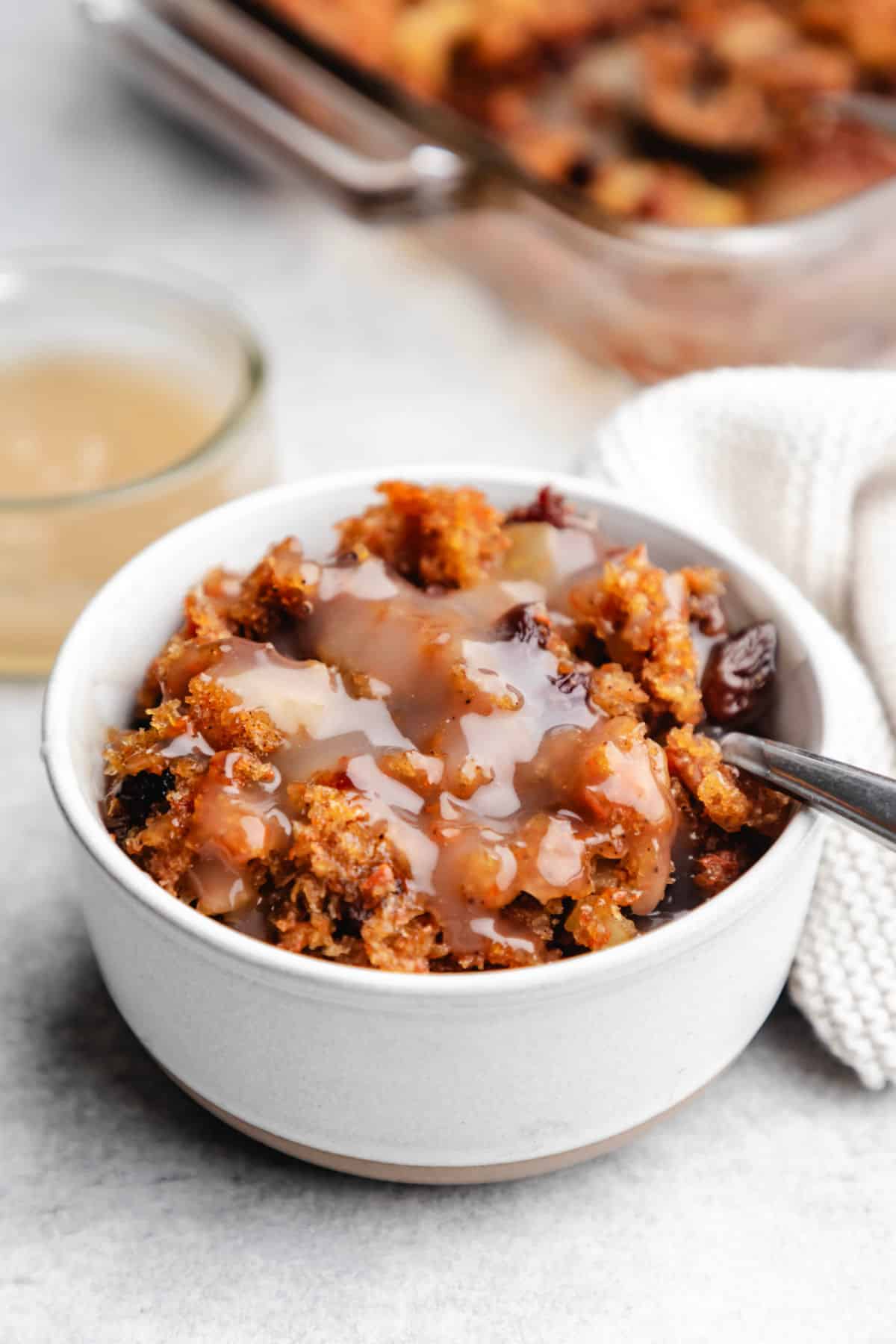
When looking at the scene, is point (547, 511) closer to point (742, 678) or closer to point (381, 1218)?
point (742, 678)

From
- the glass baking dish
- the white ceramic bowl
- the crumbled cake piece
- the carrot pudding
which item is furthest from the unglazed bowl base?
the glass baking dish

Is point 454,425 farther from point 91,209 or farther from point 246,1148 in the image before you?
point 246,1148

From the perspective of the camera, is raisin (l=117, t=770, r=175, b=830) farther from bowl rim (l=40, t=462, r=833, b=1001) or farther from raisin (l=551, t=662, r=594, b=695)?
raisin (l=551, t=662, r=594, b=695)

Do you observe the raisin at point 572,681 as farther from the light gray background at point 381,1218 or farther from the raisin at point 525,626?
the light gray background at point 381,1218

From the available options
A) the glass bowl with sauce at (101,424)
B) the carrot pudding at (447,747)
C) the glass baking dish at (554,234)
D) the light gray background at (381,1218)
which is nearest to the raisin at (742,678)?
the carrot pudding at (447,747)

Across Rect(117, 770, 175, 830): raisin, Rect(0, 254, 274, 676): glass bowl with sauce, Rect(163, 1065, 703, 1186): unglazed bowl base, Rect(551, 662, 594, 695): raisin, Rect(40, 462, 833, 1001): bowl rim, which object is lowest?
Rect(0, 254, 274, 676): glass bowl with sauce

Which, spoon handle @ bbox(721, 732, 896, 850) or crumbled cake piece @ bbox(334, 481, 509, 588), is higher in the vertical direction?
spoon handle @ bbox(721, 732, 896, 850)

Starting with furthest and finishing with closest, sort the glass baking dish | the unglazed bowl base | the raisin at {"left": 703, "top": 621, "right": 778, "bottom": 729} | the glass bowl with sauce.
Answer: the glass baking dish → the glass bowl with sauce → the raisin at {"left": 703, "top": 621, "right": 778, "bottom": 729} → the unglazed bowl base
